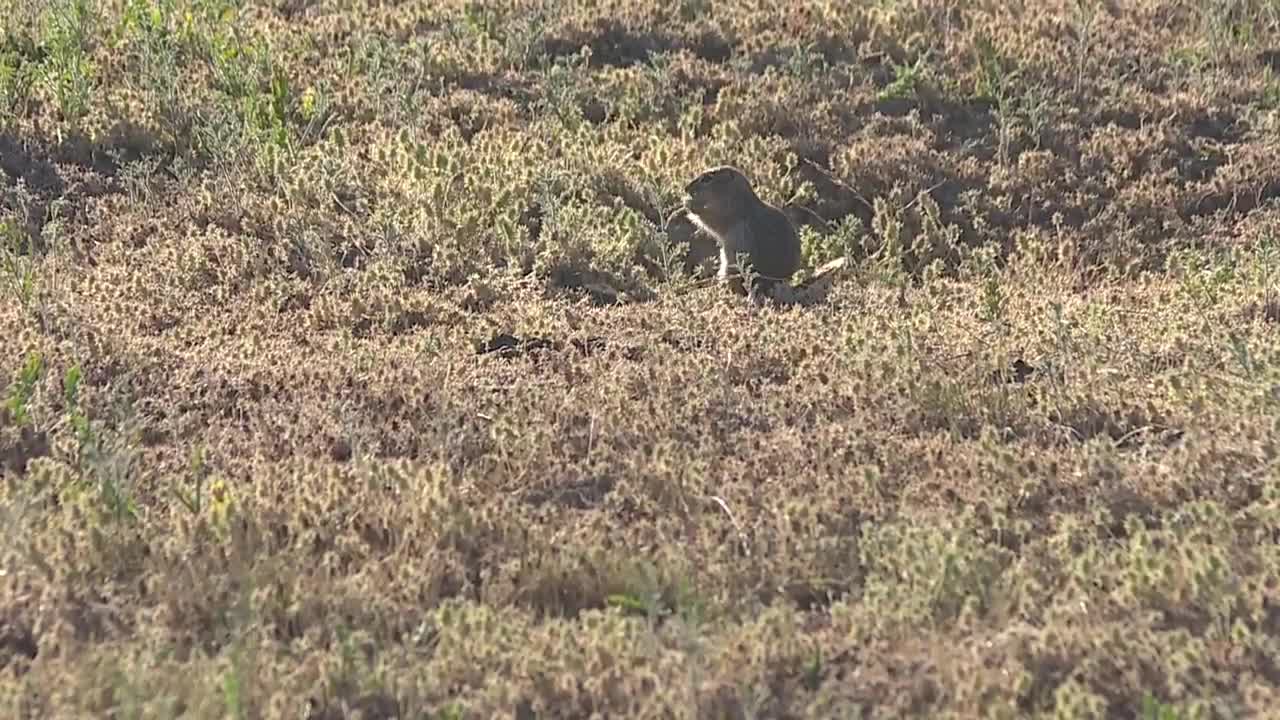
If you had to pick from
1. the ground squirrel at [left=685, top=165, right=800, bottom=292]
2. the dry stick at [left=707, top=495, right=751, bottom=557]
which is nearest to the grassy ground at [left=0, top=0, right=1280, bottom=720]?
the dry stick at [left=707, top=495, right=751, bottom=557]

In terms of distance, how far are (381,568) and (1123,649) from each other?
2.05 m

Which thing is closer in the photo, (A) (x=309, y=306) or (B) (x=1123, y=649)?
(B) (x=1123, y=649)

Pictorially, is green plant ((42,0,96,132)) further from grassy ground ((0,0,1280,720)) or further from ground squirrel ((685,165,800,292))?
ground squirrel ((685,165,800,292))

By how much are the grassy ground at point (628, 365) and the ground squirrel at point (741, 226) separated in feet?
0.88

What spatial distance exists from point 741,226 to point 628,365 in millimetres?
1750

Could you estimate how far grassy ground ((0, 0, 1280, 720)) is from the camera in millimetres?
4055

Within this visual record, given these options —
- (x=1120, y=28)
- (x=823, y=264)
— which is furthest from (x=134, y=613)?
(x=1120, y=28)

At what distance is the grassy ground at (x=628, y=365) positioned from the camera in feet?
13.3

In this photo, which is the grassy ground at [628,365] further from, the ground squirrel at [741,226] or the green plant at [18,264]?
the ground squirrel at [741,226]

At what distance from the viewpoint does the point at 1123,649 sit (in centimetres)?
399

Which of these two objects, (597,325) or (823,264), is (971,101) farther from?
(597,325)

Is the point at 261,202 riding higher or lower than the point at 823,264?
higher

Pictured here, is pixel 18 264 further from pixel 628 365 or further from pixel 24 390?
pixel 628 365

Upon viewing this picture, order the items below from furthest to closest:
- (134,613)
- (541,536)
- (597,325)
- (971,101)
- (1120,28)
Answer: (1120,28)
(971,101)
(597,325)
(541,536)
(134,613)
